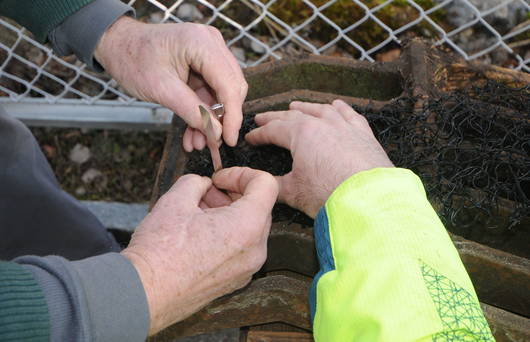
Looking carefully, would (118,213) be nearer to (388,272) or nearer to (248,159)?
(248,159)

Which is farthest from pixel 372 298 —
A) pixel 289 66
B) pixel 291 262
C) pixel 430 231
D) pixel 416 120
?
pixel 289 66

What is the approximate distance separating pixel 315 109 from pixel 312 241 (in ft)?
1.27

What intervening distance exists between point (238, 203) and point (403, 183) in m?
0.38

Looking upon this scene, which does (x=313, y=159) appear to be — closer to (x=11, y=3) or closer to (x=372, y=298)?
(x=372, y=298)

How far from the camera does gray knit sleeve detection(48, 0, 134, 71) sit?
59.7 inches

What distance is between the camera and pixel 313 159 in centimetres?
136

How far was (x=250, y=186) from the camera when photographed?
4.15 feet

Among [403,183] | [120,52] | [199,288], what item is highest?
[120,52]

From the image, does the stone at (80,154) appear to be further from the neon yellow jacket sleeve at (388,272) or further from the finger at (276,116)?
the neon yellow jacket sleeve at (388,272)

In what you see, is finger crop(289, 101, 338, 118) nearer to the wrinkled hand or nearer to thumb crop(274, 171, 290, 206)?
the wrinkled hand

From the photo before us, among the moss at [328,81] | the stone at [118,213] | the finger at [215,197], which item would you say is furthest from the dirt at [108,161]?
the finger at [215,197]

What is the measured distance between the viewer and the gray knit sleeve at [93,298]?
0.98 m

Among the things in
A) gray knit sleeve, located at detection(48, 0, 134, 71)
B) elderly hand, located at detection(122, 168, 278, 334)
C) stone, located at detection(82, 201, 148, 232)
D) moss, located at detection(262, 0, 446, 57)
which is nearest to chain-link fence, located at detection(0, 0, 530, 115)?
moss, located at detection(262, 0, 446, 57)

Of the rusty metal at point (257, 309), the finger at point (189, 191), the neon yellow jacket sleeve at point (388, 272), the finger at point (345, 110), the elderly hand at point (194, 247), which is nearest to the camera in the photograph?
the neon yellow jacket sleeve at point (388, 272)
